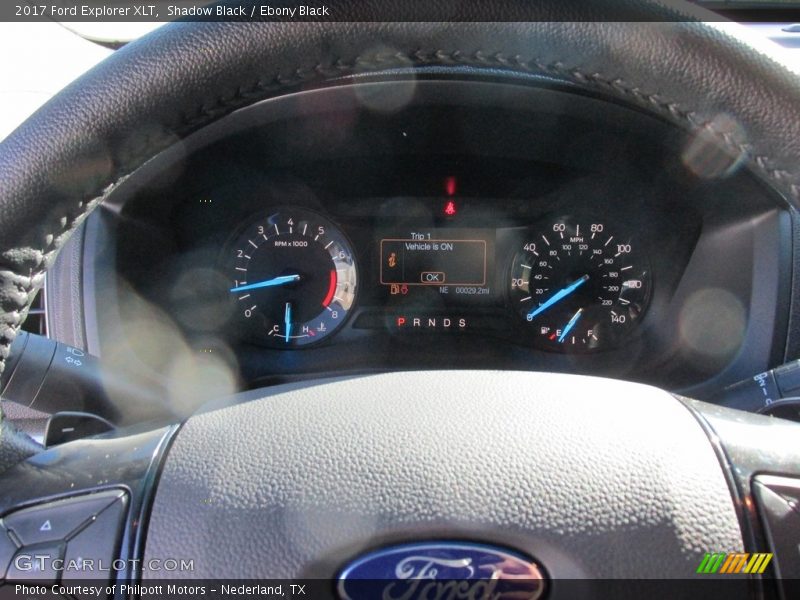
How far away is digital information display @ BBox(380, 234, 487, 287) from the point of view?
2.87m

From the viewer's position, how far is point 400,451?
100 centimetres

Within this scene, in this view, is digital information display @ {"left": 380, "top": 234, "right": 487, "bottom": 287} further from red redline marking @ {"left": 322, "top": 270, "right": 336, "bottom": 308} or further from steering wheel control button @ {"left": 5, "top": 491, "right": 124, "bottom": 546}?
steering wheel control button @ {"left": 5, "top": 491, "right": 124, "bottom": 546}

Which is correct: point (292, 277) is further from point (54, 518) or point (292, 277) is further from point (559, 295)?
point (54, 518)

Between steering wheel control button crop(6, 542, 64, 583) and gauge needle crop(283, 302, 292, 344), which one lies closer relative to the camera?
steering wheel control button crop(6, 542, 64, 583)

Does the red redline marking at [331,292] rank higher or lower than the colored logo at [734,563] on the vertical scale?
higher

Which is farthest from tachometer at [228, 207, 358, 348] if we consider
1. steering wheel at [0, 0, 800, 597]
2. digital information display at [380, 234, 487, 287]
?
steering wheel at [0, 0, 800, 597]

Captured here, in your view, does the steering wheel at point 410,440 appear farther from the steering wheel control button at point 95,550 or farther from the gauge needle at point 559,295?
the gauge needle at point 559,295

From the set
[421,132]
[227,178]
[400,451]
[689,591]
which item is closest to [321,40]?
[400,451]

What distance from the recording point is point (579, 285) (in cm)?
289

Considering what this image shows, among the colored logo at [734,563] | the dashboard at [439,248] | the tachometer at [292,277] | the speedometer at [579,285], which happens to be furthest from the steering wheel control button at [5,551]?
the speedometer at [579,285]

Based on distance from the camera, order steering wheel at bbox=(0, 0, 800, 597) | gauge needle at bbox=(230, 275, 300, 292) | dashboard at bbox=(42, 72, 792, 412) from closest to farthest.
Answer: steering wheel at bbox=(0, 0, 800, 597), dashboard at bbox=(42, 72, 792, 412), gauge needle at bbox=(230, 275, 300, 292)

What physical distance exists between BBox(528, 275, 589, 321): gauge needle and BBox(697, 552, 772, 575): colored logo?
1928 mm

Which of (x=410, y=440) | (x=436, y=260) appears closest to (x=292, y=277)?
(x=436, y=260)

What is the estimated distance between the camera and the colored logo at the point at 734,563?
930mm
